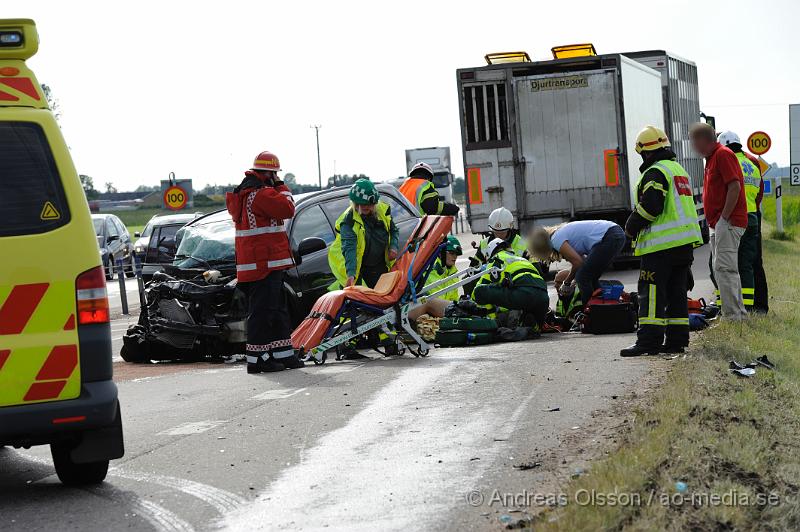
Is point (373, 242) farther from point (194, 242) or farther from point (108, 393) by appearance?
point (108, 393)

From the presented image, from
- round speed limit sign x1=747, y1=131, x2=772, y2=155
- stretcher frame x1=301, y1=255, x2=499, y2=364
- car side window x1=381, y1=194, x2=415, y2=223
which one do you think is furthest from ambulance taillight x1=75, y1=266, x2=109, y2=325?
round speed limit sign x1=747, y1=131, x2=772, y2=155

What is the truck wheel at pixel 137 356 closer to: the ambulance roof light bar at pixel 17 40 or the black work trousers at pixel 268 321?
the black work trousers at pixel 268 321

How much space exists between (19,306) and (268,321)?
4.95m

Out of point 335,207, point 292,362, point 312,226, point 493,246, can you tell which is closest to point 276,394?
point 292,362

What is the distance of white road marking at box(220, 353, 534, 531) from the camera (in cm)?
557

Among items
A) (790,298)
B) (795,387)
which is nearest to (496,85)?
(790,298)

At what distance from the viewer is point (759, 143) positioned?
2830 centimetres

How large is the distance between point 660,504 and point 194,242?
8.73 metres

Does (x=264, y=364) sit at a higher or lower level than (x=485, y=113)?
lower

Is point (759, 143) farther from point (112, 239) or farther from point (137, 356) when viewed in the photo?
point (137, 356)

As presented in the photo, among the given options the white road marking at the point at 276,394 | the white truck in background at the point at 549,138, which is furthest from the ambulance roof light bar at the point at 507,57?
the white road marking at the point at 276,394

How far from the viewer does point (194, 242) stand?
43.4 feet

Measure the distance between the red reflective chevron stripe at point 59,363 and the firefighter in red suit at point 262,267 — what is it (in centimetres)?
481

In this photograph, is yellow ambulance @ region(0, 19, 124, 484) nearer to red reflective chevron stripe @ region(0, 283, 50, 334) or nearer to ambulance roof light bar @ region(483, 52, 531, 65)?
red reflective chevron stripe @ region(0, 283, 50, 334)
